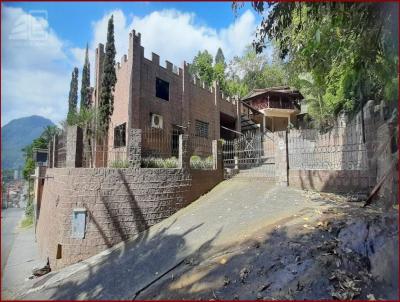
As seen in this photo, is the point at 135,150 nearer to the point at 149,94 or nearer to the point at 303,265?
the point at 303,265

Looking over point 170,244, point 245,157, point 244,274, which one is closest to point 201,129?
point 245,157

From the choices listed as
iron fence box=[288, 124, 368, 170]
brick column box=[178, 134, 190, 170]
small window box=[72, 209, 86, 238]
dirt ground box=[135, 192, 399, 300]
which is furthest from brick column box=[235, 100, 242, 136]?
dirt ground box=[135, 192, 399, 300]

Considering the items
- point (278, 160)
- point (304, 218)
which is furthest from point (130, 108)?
point (304, 218)

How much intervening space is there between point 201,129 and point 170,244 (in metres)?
14.0

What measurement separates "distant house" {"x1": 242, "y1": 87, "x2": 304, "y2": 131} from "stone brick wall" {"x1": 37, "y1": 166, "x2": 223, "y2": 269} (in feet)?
65.7

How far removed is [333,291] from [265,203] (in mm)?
4677

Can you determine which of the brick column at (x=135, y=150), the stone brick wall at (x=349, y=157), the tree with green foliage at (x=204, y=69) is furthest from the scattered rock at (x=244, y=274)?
the tree with green foliage at (x=204, y=69)

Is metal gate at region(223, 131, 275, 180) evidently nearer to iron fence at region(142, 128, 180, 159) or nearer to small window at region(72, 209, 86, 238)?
iron fence at region(142, 128, 180, 159)

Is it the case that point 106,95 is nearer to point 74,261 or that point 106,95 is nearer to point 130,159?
point 130,159

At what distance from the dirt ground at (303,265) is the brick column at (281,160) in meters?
3.70

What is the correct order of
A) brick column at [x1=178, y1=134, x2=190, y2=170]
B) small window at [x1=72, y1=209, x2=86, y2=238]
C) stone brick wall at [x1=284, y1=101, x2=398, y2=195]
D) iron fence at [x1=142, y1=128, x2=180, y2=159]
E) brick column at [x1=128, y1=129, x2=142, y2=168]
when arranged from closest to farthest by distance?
stone brick wall at [x1=284, y1=101, x2=398, y2=195], small window at [x1=72, y1=209, x2=86, y2=238], brick column at [x1=128, y1=129, x2=142, y2=168], brick column at [x1=178, y1=134, x2=190, y2=170], iron fence at [x1=142, y1=128, x2=180, y2=159]

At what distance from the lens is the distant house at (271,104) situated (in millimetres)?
29219

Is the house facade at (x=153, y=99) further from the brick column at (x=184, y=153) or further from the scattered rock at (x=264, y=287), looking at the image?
the scattered rock at (x=264, y=287)

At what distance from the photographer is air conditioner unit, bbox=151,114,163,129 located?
56.2ft
